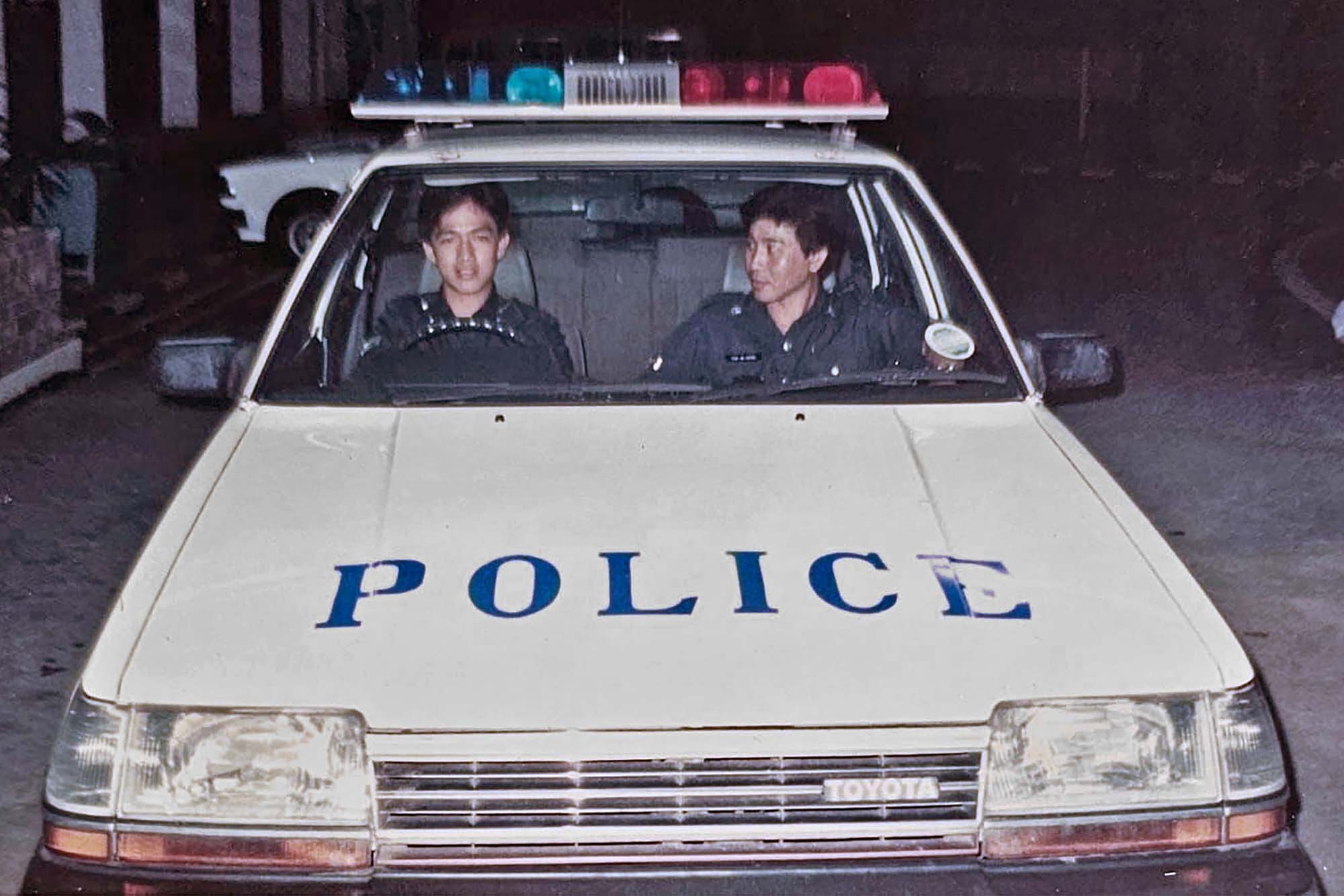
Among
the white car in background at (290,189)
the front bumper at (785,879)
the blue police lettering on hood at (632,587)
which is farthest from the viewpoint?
the white car in background at (290,189)

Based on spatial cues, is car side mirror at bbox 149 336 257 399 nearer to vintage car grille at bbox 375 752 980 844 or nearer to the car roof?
the car roof

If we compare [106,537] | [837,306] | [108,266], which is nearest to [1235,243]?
[108,266]

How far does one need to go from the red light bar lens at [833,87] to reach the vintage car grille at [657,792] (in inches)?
91.8

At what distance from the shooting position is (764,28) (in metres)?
38.5

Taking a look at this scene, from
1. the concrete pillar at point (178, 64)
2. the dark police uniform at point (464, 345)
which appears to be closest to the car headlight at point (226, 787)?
the dark police uniform at point (464, 345)

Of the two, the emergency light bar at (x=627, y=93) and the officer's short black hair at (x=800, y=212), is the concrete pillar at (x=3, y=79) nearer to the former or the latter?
the emergency light bar at (x=627, y=93)

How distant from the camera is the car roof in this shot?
439cm

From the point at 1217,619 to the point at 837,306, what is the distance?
5.65 ft

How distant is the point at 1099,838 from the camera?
113 inches

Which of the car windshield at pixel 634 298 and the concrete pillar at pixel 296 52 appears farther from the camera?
the concrete pillar at pixel 296 52

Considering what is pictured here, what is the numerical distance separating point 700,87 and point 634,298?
540 millimetres

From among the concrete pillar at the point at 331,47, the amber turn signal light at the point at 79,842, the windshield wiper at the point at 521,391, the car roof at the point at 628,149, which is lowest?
the amber turn signal light at the point at 79,842

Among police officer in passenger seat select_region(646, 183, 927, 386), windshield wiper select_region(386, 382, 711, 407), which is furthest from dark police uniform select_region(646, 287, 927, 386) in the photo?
windshield wiper select_region(386, 382, 711, 407)

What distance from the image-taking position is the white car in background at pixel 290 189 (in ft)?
50.5
